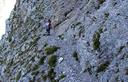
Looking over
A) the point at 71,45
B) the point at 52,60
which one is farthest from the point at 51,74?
the point at 71,45

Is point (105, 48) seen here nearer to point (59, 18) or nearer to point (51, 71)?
point (51, 71)

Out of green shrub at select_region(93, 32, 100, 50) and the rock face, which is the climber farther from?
green shrub at select_region(93, 32, 100, 50)

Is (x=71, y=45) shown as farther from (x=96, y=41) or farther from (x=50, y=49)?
(x=96, y=41)

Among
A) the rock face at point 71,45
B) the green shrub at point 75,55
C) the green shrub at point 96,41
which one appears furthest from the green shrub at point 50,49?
the green shrub at point 96,41

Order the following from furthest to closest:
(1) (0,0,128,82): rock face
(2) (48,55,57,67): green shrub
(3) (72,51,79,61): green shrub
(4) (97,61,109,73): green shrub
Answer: (2) (48,55,57,67): green shrub < (3) (72,51,79,61): green shrub < (1) (0,0,128,82): rock face < (4) (97,61,109,73): green shrub

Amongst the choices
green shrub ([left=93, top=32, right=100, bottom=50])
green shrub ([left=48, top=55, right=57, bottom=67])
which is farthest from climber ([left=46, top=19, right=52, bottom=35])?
→ green shrub ([left=93, top=32, right=100, bottom=50])

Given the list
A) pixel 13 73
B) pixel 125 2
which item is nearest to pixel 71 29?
pixel 125 2

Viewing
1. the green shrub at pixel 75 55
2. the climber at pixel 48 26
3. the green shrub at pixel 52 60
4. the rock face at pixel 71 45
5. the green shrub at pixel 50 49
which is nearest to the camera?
the rock face at pixel 71 45

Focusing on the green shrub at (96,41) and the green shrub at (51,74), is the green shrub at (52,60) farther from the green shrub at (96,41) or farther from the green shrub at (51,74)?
the green shrub at (96,41)
